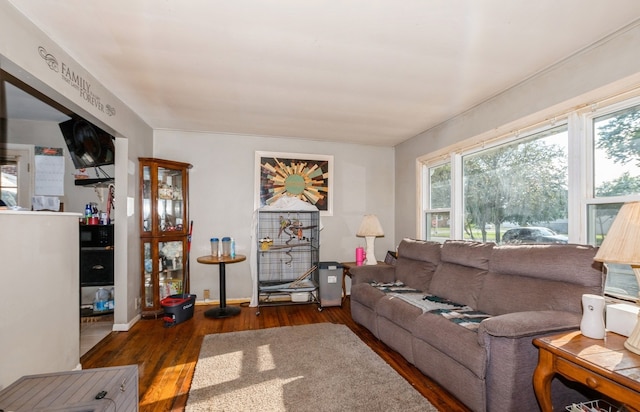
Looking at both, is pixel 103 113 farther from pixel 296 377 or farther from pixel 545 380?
pixel 545 380

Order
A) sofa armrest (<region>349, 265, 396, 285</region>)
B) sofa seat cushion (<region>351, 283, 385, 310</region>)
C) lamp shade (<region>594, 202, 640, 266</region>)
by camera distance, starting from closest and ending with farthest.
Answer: lamp shade (<region>594, 202, 640, 266</region>) < sofa seat cushion (<region>351, 283, 385, 310</region>) < sofa armrest (<region>349, 265, 396, 285</region>)

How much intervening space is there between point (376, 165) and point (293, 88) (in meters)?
2.52

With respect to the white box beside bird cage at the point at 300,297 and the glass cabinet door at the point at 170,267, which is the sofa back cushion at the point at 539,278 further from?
the glass cabinet door at the point at 170,267

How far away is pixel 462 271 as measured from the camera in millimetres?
2793

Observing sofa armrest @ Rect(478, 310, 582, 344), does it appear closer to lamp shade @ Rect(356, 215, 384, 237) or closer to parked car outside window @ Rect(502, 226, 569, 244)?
parked car outside window @ Rect(502, 226, 569, 244)

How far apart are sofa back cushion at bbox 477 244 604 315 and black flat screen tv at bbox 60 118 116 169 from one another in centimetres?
432

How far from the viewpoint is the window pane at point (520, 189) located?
2.53 metres

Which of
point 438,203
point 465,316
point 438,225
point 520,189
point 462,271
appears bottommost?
point 465,316

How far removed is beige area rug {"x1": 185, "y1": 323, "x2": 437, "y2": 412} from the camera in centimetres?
195

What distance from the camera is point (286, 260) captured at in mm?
4520

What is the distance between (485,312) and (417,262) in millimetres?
1074

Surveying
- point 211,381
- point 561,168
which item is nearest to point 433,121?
point 561,168

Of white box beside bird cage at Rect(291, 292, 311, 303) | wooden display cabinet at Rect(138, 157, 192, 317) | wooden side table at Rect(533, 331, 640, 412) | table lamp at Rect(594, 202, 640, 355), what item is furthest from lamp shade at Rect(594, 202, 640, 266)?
wooden display cabinet at Rect(138, 157, 192, 317)

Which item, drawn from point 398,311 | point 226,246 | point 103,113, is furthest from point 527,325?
point 103,113
